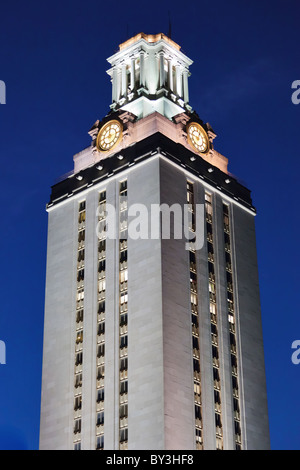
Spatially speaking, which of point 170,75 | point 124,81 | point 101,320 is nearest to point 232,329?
point 101,320

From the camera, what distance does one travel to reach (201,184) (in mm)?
148500

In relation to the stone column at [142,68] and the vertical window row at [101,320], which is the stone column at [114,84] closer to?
the stone column at [142,68]

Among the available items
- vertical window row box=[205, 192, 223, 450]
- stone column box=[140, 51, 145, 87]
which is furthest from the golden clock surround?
stone column box=[140, 51, 145, 87]

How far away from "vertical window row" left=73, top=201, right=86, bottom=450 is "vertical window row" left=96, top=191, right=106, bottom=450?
3.30 meters

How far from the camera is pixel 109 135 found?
153 metres

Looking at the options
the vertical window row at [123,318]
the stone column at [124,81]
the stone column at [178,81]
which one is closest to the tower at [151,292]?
the vertical window row at [123,318]

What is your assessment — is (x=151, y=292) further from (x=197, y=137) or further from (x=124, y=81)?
(x=124, y=81)

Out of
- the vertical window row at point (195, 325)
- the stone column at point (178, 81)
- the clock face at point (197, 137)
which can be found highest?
the stone column at point (178, 81)

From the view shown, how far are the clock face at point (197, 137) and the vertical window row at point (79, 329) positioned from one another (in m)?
18.6

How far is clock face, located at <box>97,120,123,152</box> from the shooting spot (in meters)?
152

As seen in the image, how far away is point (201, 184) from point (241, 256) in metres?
12.2

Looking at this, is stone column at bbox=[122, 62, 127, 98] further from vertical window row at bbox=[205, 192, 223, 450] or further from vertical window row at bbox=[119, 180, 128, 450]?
vertical window row at bbox=[205, 192, 223, 450]

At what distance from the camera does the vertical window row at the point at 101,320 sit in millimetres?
132125

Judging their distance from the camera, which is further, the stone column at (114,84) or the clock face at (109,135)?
the stone column at (114,84)
